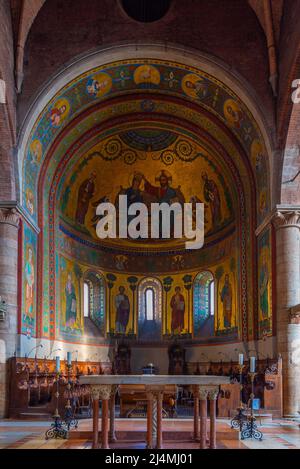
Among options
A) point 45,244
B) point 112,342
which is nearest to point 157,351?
point 112,342

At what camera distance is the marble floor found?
13.1 meters

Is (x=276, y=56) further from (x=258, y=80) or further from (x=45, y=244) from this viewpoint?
(x=45, y=244)

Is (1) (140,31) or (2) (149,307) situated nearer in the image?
(1) (140,31)

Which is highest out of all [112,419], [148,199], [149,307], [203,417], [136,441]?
[148,199]

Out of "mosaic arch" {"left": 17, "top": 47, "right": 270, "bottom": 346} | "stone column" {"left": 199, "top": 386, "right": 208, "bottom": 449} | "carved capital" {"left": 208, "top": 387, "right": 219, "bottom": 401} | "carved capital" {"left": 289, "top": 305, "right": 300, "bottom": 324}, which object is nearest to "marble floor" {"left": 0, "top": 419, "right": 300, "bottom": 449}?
"stone column" {"left": 199, "top": 386, "right": 208, "bottom": 449}

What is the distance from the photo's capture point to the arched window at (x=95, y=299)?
3106cm

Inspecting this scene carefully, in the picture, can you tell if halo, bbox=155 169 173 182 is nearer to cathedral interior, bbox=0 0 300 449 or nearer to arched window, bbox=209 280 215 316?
cathedral interior, bbox=0 0 300 449

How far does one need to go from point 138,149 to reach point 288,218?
1071 cm

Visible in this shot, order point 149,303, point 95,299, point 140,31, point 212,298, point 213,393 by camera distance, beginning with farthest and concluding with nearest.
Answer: point 149,303 → point 95,299 → point 212,298 → point 140,31 → point 213,393

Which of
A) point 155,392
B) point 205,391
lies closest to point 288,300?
point 205,391

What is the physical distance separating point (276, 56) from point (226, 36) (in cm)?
221

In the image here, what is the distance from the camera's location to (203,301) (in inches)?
1236

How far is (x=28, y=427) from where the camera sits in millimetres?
17312

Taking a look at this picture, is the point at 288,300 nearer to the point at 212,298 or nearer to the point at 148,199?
the point at 212,298
